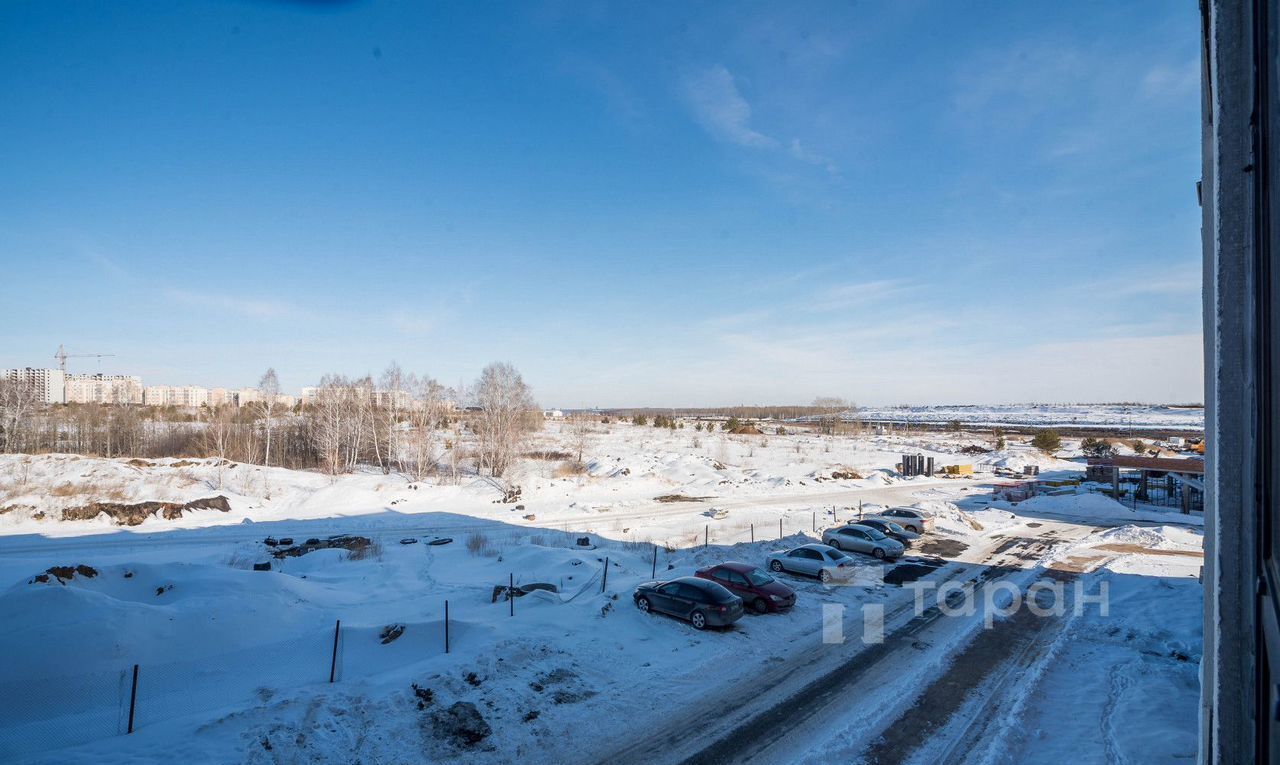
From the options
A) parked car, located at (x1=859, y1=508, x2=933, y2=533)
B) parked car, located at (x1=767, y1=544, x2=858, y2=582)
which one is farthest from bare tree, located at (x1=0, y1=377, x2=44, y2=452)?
parked car, located at (x1=859, y1=508, x2=933, y2=533)

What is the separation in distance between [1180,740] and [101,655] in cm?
1873

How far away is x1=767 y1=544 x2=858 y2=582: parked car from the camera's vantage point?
20031mm

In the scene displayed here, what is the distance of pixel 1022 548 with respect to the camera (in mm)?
25672

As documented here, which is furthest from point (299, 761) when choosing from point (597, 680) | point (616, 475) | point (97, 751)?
point (616, 475)

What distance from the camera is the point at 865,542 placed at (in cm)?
2377

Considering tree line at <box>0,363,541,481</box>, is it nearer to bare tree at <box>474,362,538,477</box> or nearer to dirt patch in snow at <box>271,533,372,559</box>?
bare tree at <box>474,362,538,477</box>

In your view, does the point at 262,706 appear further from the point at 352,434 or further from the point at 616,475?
the point at 352,434

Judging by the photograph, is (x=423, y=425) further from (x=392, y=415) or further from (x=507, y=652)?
(x=507, y=652)

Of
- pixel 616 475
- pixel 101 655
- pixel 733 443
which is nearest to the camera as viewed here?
pixel 101 655

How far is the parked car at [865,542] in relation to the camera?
23.3 m

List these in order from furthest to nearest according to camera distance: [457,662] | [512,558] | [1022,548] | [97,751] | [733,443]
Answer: [733,443], [1022,548], [512,558], [457,662], [97,751]

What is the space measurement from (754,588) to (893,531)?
12313mm

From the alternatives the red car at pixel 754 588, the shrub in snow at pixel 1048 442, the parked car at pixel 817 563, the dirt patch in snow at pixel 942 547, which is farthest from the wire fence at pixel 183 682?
the shrub in snow at pixel 1048 442

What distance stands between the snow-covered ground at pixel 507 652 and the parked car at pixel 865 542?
0.90 metres
